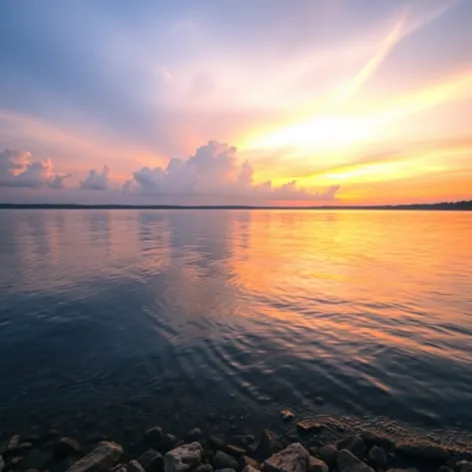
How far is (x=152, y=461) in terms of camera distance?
6832 mm

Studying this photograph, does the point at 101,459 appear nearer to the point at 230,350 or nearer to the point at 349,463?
the point at 349,463

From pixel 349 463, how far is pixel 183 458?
3.56m

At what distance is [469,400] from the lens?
945 cm

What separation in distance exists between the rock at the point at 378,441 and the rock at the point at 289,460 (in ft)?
5.89

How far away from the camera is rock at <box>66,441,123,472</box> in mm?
6531

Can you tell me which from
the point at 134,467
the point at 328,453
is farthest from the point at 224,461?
the point at 328,453

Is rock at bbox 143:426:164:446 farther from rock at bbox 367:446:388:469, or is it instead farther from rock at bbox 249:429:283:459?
rock at bbox 367:446:388:469

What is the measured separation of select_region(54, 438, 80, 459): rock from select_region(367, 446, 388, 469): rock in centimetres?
679

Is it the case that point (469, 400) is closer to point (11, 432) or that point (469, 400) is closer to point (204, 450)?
point (204, 450)

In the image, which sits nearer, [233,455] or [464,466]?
[464,466]

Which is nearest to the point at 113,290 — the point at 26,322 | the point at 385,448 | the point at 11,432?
the point at 26,322

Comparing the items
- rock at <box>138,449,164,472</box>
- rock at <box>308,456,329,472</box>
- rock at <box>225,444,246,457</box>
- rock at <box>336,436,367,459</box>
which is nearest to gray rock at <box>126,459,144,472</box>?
rock at <box>138,449,164,472</box>

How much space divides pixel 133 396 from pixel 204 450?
3.31 metres

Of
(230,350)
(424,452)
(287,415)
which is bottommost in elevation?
(230,350)
